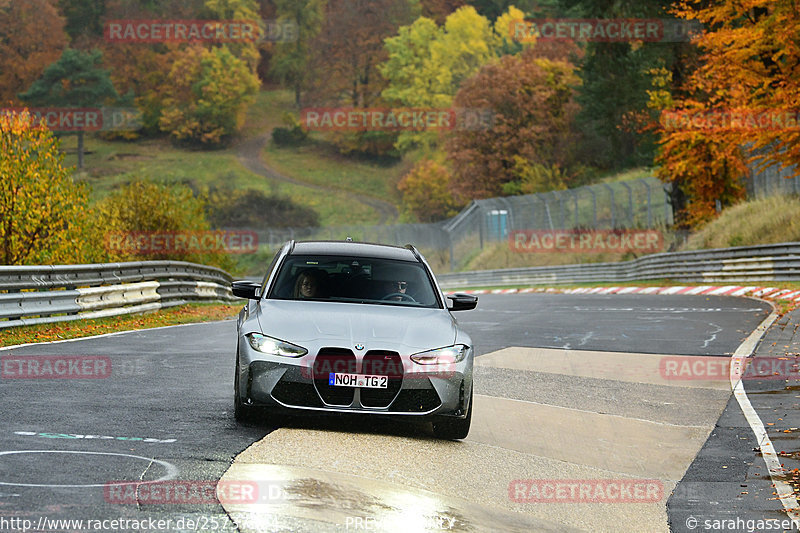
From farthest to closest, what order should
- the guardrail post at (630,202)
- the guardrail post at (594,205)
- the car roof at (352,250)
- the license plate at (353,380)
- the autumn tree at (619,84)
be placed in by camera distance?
the guardrail post at (594,205)
the guardrail post at (630,202)
the autumn tree at (619,84)
the car roof at (352,250)
the license plate at (353,380)

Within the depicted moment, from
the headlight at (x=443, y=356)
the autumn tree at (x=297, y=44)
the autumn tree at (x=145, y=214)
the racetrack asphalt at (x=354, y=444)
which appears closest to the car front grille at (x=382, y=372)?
the headlight at (x=443, y=356)

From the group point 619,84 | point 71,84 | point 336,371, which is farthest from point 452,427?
point 71,84

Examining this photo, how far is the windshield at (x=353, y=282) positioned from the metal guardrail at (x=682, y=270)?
22.8 metres

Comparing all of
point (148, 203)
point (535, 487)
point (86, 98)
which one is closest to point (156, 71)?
point (86, 98)

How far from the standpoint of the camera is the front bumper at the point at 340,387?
8.15m

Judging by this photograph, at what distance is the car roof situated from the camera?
10.0 m

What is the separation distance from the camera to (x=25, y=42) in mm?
133375

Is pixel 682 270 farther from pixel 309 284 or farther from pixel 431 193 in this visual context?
pixel 431 193

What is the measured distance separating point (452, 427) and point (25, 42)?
135836 millimetres

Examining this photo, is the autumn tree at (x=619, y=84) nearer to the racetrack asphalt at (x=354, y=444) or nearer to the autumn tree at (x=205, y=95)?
the racetrack asphalt at (x=354, y=444)

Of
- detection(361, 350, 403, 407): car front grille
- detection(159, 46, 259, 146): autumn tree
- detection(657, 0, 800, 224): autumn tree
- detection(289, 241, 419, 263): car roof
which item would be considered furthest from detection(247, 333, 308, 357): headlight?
detection(159, 46, 259, 146): autumn tree

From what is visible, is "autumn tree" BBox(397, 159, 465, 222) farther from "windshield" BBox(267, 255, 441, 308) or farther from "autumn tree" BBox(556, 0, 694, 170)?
"windshield" BBox(267, 255, 441, 308)

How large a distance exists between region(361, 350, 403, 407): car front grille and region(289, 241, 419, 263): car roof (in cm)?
197

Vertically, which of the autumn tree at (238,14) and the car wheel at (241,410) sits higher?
the autumn tree at (238,14)
